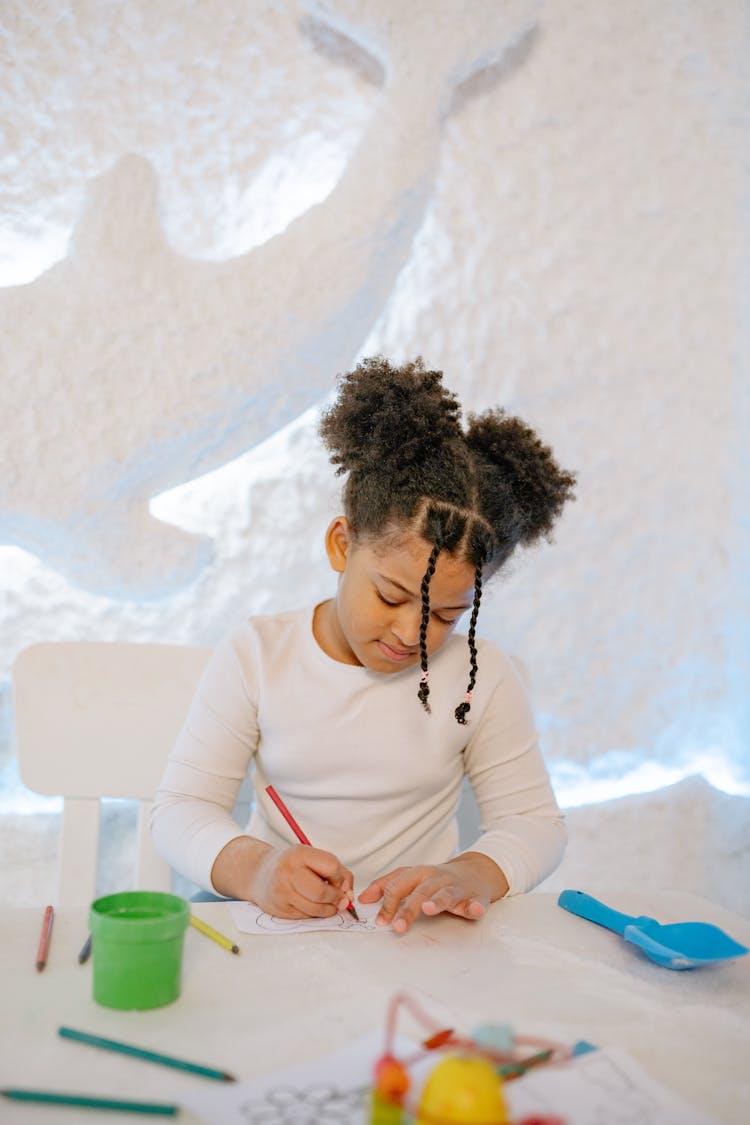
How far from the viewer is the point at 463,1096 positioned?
0.47 meters

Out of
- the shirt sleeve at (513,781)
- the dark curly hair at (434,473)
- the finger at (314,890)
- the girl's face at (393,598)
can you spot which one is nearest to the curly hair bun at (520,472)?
the dark curly hair at (434,473)

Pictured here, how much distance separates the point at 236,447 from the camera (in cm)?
165

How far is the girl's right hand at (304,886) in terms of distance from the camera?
92 centimetres

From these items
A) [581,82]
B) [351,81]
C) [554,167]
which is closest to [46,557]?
[351,81]

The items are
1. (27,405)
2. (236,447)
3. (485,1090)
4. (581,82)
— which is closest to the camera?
(485,1090)

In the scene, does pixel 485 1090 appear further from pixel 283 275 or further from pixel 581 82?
pixel 581 82

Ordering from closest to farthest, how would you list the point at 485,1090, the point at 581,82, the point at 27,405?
the point at 485,1090, the point at 27,405, the point at 581,82

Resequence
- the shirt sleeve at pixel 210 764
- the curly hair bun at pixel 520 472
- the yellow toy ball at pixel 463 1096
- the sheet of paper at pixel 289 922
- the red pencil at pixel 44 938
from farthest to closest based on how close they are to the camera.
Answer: the curly hair bun at pixel 520 472, the shirt sleeve at pixel 210 764, the sheet of paper at pixel 289 922, the red pencil at pixel 44 938, the yellow toy ball at pixel 463 1096

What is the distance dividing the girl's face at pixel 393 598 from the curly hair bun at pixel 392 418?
0.33ft

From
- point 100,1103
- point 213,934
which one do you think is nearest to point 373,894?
point 213,934

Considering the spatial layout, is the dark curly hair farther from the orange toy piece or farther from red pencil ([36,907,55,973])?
the orange toy piece

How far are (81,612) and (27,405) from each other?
35cm

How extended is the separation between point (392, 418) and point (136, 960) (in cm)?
74

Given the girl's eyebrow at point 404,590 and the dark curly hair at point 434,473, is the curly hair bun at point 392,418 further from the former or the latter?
→ the girl's eyebrow at point 404,590
